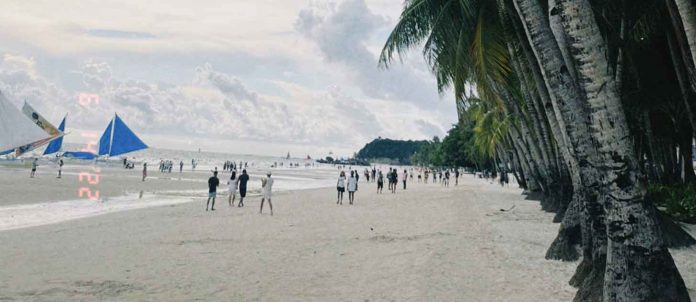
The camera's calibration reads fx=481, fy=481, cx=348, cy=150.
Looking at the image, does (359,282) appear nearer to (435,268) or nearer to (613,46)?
(435,268)

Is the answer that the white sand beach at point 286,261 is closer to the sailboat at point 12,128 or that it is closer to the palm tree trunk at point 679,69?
the palm tree trunk at point 679,69

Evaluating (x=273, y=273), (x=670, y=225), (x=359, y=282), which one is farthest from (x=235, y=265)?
(x=670, y=225)

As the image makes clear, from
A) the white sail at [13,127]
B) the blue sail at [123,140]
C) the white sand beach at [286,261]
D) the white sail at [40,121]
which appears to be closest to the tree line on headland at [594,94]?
the white sand beach at [286,261]

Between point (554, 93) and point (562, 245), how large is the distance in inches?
164

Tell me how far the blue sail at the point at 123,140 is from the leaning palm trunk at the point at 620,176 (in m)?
60.3

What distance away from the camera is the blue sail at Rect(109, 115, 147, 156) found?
5850 centimetres

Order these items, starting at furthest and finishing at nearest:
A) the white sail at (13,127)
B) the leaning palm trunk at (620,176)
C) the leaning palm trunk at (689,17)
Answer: the white sail at (13,127) → the leaning palm trunk at (689,17) → the leaning palm trunk at (620,176)

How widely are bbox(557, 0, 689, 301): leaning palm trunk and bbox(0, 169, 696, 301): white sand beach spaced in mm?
1904

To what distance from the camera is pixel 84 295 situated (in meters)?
6.80

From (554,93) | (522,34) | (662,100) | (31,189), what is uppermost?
(522,34)

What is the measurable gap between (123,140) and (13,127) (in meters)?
42.5

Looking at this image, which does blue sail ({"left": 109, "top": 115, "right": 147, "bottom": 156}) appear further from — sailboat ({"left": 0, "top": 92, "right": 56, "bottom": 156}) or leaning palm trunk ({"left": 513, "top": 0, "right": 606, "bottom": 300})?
leaning palm trunk ({"left": 513, "top": 0, "right": 606, "bottom": 300})

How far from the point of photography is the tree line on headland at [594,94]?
4684 millimetres

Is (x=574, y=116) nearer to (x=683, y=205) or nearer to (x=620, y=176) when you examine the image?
(x=620, y=176)
